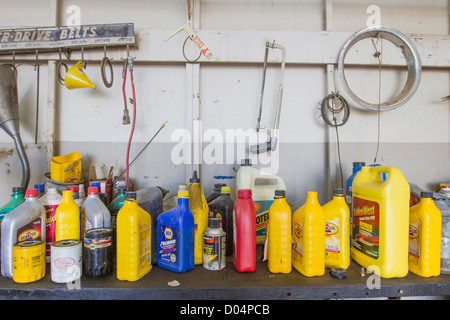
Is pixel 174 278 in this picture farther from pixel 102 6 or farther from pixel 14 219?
pixel 102 6

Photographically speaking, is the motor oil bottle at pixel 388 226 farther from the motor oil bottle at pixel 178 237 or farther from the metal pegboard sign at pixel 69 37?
the metal pegboard sign at pixel 69 37

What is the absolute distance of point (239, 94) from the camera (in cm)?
150

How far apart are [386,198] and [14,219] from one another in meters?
1.31

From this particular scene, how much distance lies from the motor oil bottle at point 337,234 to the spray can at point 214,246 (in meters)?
0.39

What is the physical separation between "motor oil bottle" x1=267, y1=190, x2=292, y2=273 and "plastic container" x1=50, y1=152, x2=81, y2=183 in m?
0.98

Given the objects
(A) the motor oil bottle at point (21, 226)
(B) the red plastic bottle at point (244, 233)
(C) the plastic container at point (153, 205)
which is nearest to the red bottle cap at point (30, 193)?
(A) the motor oil bottle at point (21, 226)

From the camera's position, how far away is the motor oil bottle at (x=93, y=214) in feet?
3.22

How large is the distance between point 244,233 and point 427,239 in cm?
64

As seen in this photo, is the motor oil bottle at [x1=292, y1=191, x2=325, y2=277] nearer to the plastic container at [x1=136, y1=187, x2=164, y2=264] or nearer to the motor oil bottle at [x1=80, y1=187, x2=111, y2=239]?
the plastic container at [x1=136, y1=187, x2=164, y2=264]

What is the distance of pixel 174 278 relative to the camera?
2.98 feet

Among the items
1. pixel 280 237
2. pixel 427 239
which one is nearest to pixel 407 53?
pixel 427 239

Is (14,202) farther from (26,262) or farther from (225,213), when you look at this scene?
(225,213)

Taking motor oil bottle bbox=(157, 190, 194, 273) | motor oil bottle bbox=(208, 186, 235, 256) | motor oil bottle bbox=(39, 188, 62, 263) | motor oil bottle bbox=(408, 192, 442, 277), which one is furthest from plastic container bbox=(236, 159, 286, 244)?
motor oil bottle bbox=(39, 188, 62, 263)

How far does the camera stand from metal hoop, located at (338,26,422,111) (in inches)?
54.9
